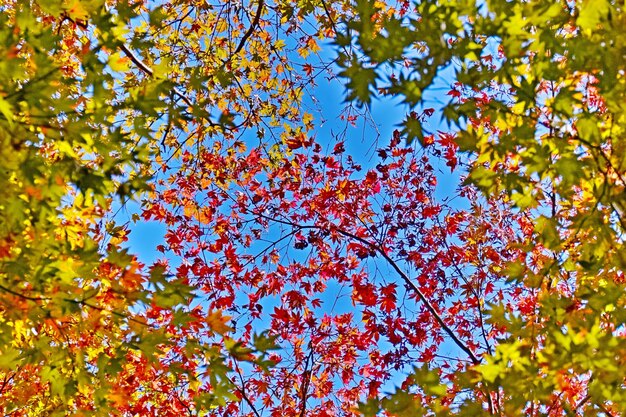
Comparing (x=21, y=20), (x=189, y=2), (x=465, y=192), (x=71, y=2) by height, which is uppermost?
(x=189, y=2)

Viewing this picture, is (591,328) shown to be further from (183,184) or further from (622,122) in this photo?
(183,184)

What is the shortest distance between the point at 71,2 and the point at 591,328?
290cm

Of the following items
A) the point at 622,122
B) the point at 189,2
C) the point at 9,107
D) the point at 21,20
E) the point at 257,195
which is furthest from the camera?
the point at 257,195

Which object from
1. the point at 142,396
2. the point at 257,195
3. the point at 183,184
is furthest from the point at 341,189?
the point at 142,396

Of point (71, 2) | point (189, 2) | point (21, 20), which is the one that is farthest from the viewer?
point (189, 2)

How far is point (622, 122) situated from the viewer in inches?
91.4

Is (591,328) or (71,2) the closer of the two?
(591,328)

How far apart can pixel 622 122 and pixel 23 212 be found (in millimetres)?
2656

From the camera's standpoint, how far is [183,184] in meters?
7.34

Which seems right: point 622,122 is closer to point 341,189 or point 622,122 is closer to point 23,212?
point 23,212

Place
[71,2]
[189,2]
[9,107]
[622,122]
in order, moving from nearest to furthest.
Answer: [9,107], [622,122], [71,2], [189,2]

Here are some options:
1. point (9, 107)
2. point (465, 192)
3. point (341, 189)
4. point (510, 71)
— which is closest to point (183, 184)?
point (341, 189)

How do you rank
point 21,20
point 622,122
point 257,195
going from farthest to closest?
point 257,195 → point 21,20 → point 622,122

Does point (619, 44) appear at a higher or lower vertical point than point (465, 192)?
lower
